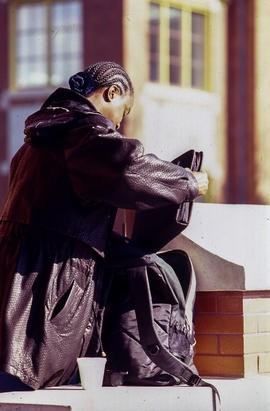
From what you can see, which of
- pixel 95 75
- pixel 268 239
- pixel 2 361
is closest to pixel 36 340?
pixel 2 361

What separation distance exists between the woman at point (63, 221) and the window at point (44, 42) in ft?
39.3

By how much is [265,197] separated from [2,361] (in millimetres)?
12669

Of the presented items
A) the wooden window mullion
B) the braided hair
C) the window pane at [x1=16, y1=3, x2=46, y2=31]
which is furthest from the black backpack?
the window pane at [x1=16, y1=3, x2=46, y2=31]

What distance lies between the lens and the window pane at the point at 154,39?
14.8m

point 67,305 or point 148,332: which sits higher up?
point 67,305

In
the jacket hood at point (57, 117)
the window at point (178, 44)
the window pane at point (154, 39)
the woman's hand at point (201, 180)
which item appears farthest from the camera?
the window at point (178, 44)

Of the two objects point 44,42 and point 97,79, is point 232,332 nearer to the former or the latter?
point 97,79

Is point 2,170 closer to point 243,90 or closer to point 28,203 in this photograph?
point 243,90

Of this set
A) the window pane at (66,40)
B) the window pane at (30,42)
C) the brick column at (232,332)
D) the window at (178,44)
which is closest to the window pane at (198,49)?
the window at (178,44)

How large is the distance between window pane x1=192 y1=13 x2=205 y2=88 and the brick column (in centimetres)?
1205

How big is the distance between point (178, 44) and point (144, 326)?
497 inches

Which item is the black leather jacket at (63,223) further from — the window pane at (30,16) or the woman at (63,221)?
the window pane at (30,16)

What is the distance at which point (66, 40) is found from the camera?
15117 millimetres

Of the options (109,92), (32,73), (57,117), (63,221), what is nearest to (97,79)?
(109,92)
